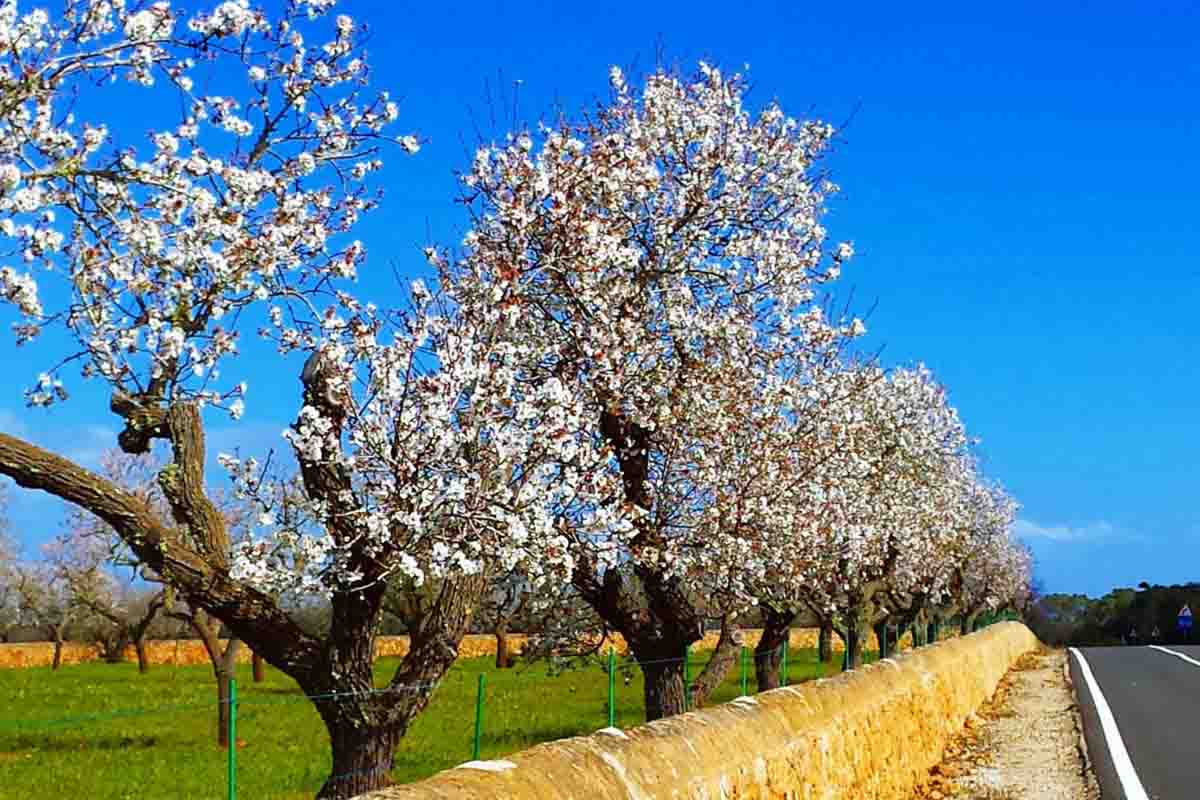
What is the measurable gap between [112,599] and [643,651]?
4670 centimetres

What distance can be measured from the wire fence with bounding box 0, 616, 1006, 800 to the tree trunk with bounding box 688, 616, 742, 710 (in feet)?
0.35

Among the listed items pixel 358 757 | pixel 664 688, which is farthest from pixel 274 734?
pixel 358 757

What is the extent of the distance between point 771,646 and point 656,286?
10288 millimetres

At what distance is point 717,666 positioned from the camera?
16.6 meters

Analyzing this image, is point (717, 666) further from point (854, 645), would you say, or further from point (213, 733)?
point (213, 733)

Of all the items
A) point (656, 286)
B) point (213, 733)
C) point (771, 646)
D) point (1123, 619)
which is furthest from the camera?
point (1123, 619)

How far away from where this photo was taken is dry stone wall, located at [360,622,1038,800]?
18.1 ft

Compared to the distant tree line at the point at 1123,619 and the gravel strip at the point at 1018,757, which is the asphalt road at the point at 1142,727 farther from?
the distant tree line at the point at 1123,619

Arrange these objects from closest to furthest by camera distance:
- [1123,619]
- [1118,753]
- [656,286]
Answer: [656,286]
[1118,753]
[1123,619]

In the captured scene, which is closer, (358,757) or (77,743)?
(358,757)

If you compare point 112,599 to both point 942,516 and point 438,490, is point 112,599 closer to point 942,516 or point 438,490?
point 942,516

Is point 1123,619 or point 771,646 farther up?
point 1123,619

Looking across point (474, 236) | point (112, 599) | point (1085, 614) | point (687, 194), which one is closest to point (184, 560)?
point (474, 236)

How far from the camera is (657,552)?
1371 centimetres
